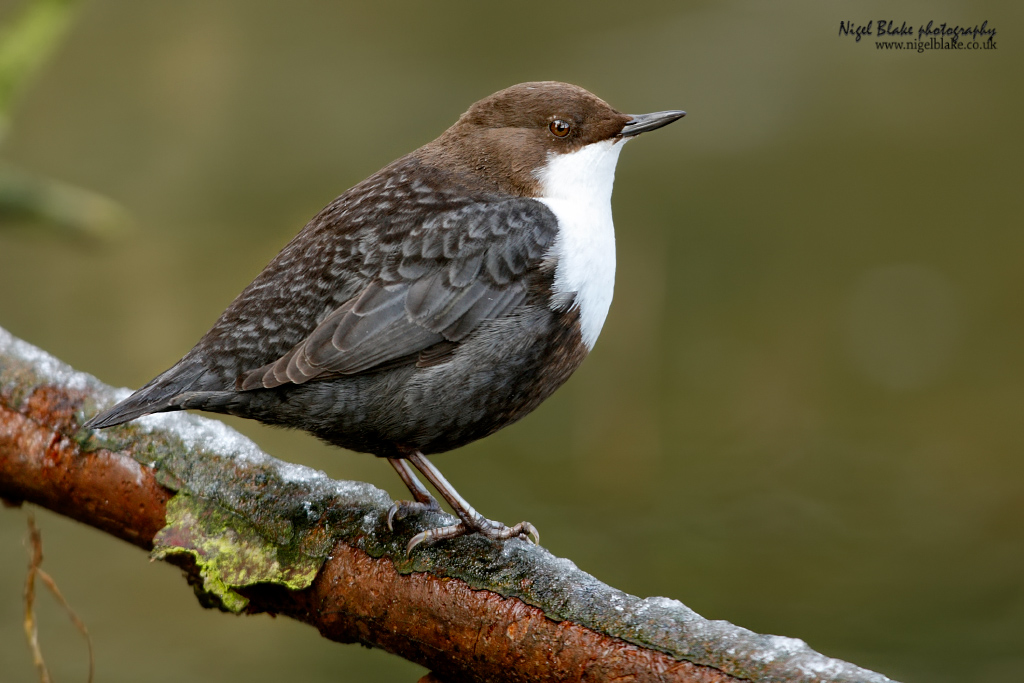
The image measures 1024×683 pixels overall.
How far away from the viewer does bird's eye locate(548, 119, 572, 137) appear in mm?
2730

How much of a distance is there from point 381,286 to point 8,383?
103cm

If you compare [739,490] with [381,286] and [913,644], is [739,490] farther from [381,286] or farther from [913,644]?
[381,286]

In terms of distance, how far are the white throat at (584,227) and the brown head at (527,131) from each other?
3 centimetres

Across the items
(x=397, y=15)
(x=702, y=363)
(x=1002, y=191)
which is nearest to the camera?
(x=702, y=363)

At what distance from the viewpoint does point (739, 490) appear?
5965 mm

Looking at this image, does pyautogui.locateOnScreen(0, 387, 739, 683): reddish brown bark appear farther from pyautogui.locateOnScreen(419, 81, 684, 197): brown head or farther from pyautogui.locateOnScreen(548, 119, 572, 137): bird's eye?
pyautogui.locateOnScreen(548, 119, 572, 137): bird's eye

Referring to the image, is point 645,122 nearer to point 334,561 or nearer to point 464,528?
point 464,528

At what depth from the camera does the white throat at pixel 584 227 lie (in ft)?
8.25

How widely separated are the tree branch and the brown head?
0.82m

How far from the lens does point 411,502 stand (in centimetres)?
254

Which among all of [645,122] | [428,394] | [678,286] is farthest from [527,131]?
[678,286]

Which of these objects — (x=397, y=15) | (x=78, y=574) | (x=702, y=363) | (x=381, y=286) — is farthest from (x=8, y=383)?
(x=397, y=15)

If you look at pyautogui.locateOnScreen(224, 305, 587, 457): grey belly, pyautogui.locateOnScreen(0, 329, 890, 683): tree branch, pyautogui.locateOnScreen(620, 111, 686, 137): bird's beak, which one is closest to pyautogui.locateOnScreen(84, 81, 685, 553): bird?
pyautogui.locateOnScreen(224, 305, 587, 457): grey belly

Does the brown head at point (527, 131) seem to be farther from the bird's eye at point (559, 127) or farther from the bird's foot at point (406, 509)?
the bird's foot at point (406, 509)
